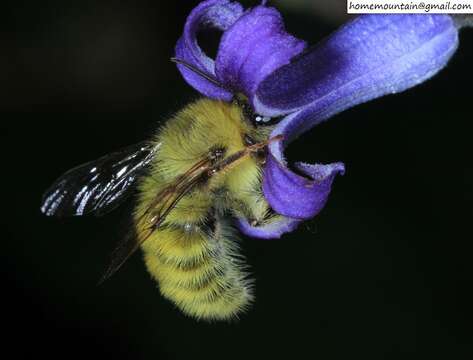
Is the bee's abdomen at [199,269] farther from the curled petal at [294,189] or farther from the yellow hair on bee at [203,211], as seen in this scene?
the curled petal at [294,189]

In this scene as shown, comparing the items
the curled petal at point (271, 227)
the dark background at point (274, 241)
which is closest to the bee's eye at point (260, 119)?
the curled petal at point (271, 227)

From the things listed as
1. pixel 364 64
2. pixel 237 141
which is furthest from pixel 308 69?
pixel 237 141

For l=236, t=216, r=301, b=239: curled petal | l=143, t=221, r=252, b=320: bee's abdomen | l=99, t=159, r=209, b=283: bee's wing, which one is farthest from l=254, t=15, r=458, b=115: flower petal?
l=143, t=221, r=252, b=320: bee's abdomen

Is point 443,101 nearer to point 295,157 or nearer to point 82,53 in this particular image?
point 295,157

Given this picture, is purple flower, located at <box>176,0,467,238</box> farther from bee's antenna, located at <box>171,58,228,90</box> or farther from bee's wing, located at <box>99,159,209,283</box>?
bee's wing, located at <box>99,159,209,283</box>

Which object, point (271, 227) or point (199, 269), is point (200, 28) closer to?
point (271, 227)
